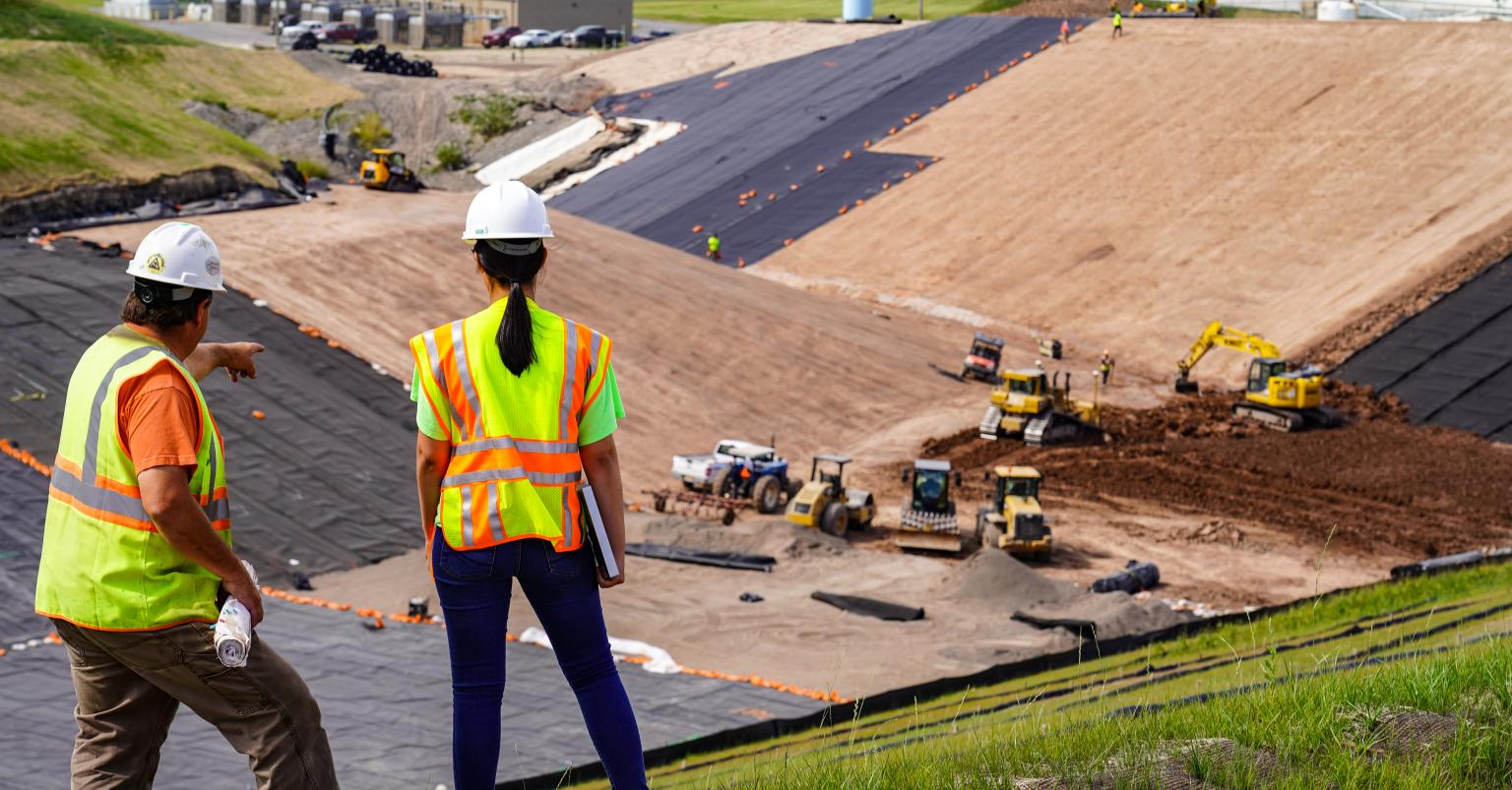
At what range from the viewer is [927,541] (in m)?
25.9

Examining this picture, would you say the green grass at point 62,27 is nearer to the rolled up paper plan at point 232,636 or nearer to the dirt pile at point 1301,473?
the dirt pile at point 1301,473

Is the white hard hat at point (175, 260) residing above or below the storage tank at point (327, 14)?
above

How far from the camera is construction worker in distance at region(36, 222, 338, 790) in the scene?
534cm

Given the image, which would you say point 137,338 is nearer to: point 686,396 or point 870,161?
point 686,396

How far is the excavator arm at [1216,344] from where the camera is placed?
1407 inches

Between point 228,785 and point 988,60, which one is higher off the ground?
point 988,60

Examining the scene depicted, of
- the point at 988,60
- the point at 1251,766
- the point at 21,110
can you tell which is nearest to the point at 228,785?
the point at 1251,766

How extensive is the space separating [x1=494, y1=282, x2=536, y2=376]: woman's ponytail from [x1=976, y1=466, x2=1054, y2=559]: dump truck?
66.2ft

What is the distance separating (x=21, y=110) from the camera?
3791 cm

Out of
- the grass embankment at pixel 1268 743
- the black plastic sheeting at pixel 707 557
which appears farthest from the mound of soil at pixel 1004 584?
the grass embankment at pixel 1268 743

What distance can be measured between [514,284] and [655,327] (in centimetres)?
3084

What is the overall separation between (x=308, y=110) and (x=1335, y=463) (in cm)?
4371

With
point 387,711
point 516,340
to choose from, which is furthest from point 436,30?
point 516,340

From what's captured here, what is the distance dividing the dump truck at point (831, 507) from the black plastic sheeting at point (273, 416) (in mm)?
6156
